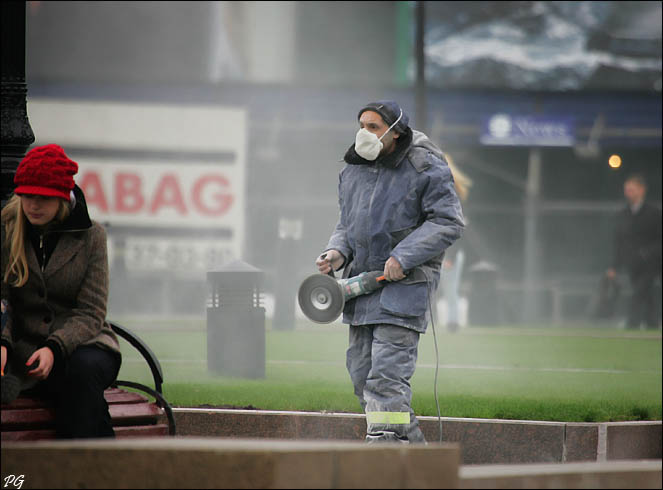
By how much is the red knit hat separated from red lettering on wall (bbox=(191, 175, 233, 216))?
17.7 meters

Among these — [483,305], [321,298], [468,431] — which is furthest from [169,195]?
[321,298]

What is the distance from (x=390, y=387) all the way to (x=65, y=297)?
5.38 feet

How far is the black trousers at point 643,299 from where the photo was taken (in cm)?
1664

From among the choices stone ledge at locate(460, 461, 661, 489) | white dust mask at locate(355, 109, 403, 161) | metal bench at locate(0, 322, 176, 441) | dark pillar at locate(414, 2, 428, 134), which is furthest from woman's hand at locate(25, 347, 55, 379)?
dark pillar at locate(414, 2, 428, 134)

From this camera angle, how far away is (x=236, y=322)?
334 inches

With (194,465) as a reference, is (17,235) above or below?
above

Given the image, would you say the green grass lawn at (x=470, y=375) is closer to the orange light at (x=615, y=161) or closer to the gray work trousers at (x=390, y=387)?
the gray work trousers at (x=390, y=387)

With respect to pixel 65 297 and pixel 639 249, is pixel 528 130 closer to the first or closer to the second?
pixel 639 249

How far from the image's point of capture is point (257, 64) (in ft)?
74.7

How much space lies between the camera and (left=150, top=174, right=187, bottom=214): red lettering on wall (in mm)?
22609

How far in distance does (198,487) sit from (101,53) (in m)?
20.5

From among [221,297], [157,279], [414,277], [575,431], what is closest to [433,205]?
[414,277]

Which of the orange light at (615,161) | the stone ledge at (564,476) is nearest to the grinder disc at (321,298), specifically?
the stone ledge at (564,476)

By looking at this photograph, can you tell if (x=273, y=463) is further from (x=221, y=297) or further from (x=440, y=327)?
(x=440, y=327)
